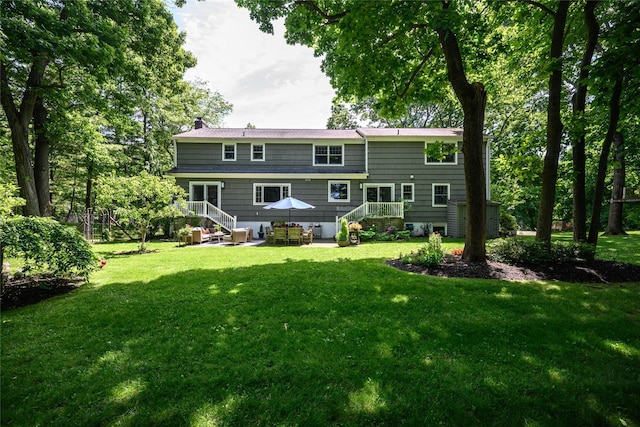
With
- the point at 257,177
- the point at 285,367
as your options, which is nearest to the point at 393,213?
the point at 257,177

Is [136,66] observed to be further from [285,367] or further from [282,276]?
[285,367]

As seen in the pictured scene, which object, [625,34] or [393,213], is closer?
[625,34]

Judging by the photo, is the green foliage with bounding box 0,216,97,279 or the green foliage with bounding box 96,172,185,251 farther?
the green foliage with bounding box 96,172,185,251

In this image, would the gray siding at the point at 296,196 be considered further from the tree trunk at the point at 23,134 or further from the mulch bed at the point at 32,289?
the mulch bed at the point at 32,289

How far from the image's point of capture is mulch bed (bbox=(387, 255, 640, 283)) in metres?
5.91

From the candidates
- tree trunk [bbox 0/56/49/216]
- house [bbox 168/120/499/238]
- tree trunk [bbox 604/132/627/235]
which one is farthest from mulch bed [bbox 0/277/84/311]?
tree trunk [bbox 604/132/627/235]

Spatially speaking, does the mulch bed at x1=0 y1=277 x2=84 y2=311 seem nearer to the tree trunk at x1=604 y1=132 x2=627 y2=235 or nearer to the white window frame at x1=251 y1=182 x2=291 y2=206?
the white window frame at x1=251 y1=182 x2=291 y2=206

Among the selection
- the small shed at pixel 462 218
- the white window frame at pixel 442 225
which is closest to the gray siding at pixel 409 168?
the white window frame at pixel 442 225

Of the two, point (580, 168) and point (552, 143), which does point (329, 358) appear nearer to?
point (552, 143)

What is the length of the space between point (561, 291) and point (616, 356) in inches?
89.9

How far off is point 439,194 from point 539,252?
10096 millimetres

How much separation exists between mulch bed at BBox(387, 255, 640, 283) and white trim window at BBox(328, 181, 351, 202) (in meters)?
9.77

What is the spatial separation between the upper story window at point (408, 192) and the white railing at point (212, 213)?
10.0 metres

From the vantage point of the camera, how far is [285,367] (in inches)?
111
